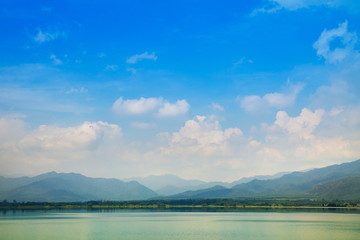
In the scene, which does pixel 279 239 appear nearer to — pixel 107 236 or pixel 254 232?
pixel 254 232

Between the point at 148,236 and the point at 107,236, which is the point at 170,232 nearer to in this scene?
the point at 148,236

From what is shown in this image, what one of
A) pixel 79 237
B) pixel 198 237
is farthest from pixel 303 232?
pixel 79 237

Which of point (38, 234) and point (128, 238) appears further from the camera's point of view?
point (38, 234)

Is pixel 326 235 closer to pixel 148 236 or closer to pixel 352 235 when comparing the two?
pixel 352 235

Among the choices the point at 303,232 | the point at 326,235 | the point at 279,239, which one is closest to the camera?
the point at 279,239

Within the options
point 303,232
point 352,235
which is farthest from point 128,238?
point 352,235

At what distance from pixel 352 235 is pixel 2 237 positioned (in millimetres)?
66193

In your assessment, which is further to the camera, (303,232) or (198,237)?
(303,232)

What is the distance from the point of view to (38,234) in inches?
2931

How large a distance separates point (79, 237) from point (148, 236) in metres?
13.2

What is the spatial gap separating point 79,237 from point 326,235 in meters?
47.8

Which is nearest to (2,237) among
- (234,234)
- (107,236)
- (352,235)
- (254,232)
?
(107,236)

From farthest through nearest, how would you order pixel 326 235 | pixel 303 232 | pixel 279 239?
pixel 303 232, pixel 326 235, pixel 279 239

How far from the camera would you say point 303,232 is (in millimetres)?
78125
